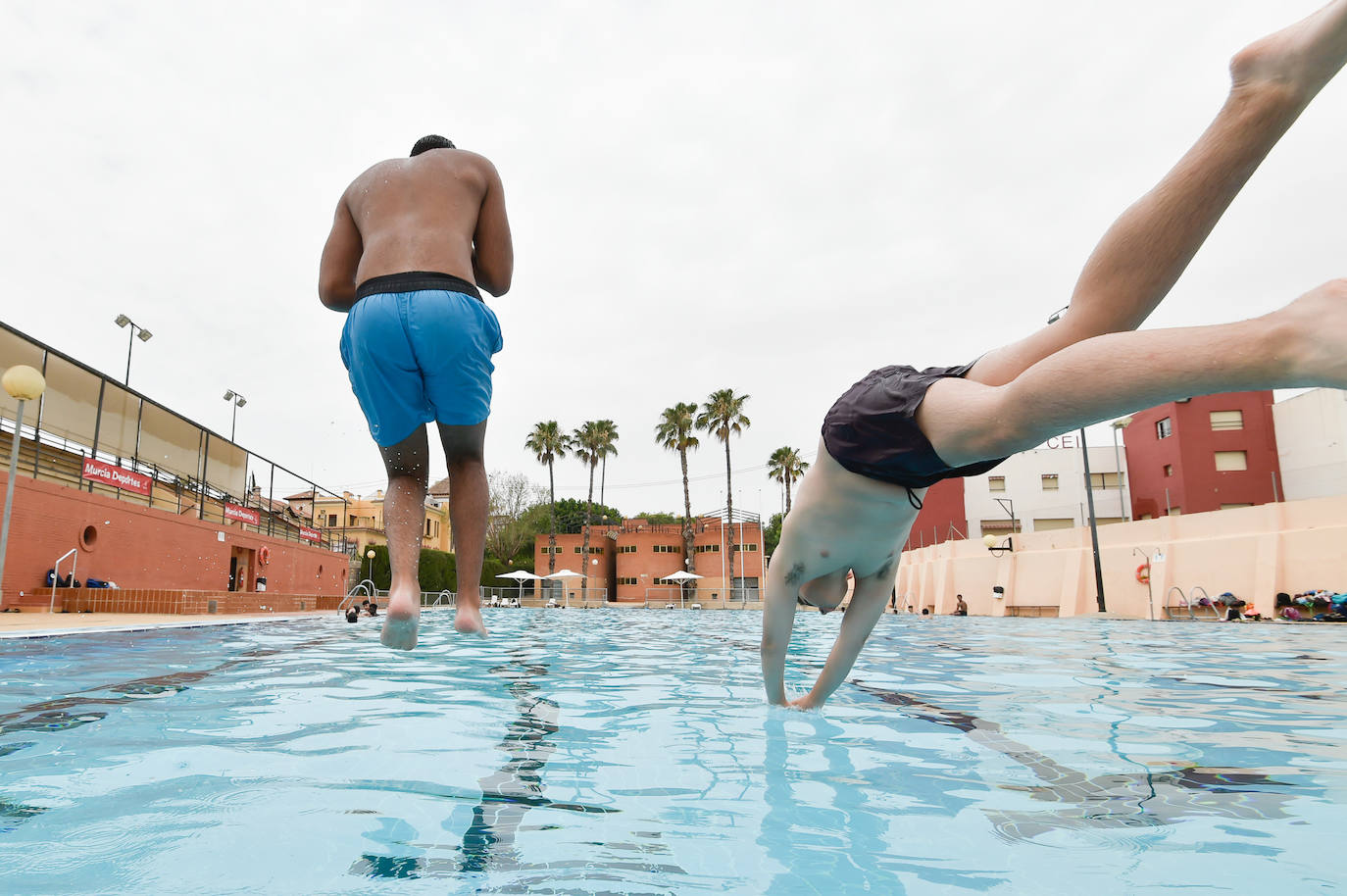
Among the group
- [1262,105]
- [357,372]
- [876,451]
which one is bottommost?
[876,451]

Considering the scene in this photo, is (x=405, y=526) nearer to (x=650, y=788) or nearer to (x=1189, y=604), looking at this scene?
(x=650, y=788)

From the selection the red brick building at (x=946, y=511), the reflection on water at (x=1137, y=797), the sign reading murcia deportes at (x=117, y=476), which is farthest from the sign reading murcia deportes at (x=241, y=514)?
the red brick building at (x=946, y=511)

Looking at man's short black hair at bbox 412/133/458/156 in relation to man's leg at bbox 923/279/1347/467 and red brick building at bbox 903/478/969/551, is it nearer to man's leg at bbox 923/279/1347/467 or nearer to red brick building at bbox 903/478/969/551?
man's leg at bbox 923/279/1347/467

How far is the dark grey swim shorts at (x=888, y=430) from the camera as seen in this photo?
2164 millimetres

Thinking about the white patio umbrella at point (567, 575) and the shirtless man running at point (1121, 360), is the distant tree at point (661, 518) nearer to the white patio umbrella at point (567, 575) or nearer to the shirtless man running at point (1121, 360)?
the white patio umbrella at point (567, 575)

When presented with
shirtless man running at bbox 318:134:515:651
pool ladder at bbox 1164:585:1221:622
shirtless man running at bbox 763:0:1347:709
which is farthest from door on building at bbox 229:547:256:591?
pool ladder at bbox 1164:585:1221:622

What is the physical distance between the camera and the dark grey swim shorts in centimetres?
216

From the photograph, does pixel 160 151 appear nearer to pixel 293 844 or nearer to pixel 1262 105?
pixel 293 844

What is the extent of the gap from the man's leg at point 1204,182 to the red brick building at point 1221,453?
34.8 m

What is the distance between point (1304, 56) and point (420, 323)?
251 centimetres

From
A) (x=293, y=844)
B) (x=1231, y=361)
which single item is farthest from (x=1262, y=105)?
(x=293, y=844)

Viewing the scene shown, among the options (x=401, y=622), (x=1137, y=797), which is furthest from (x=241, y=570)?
(x=1137, y=797)

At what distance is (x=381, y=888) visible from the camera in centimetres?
129

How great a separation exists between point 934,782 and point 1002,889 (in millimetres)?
850
